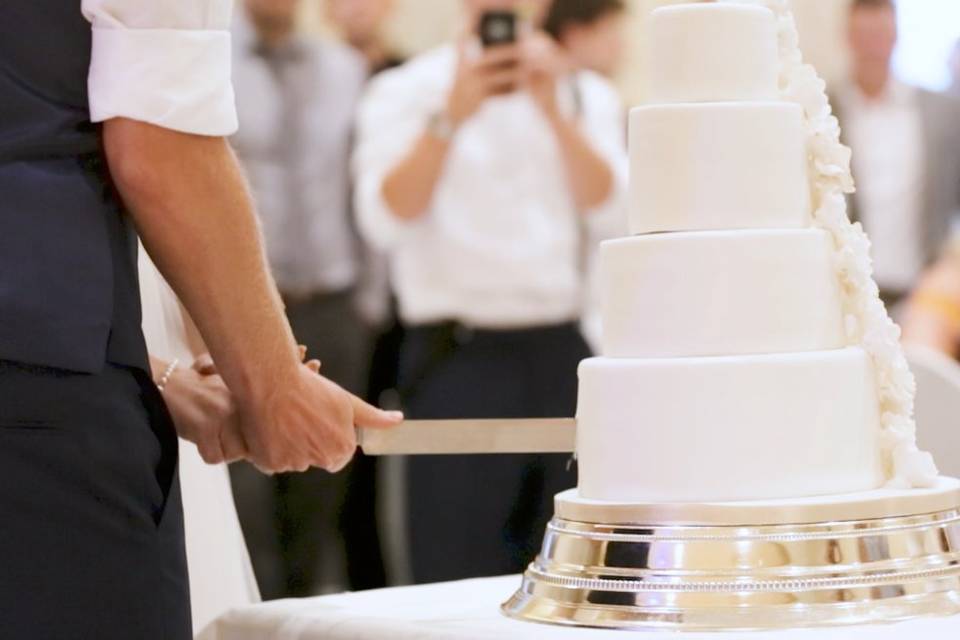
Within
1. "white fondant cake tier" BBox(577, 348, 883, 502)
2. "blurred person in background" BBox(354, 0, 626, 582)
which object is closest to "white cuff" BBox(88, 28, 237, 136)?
"white fondant cake tier" BBox(577, 348, 883, 502)

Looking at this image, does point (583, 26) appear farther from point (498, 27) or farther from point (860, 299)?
point (860, 299)

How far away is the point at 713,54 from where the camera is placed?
60.1 inches

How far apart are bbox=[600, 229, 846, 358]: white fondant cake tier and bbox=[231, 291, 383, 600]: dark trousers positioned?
3345 mm

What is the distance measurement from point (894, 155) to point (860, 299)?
390 cm

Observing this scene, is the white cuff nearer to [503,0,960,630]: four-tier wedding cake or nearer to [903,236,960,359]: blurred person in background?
[503,0,960,630]: four-tier wedding cake

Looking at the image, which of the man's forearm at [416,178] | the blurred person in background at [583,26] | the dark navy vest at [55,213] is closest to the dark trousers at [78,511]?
the dark navy vest at [55,213]

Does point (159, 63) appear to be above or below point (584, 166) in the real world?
above

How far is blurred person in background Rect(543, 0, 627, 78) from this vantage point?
433 centimetres

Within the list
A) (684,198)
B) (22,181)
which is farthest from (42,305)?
(684,198)

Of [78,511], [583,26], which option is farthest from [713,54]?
[583,26]

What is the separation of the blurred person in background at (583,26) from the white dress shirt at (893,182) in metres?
1.14

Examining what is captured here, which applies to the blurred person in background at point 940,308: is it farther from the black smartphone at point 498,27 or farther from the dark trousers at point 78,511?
the dark trousers at point 78,511

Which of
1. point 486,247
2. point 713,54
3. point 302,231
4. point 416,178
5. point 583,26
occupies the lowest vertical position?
point 302,231

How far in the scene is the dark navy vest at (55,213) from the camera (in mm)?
1278
